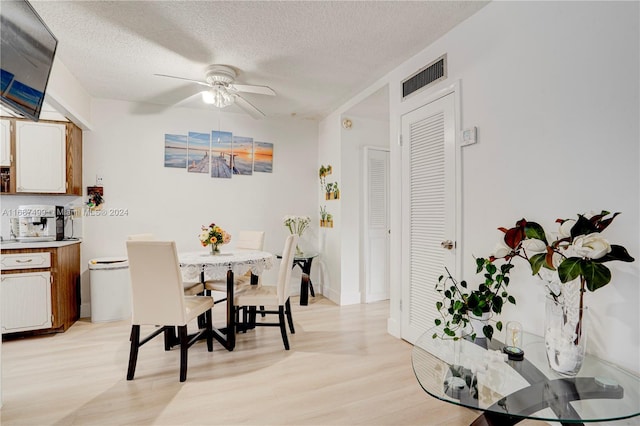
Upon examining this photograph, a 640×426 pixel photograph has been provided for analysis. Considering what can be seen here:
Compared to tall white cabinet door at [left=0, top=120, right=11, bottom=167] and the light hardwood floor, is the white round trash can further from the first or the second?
tall white cabinet door at [left=0, top=120, right=11, bottom=167]

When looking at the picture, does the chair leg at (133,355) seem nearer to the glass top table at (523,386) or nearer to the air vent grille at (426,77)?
the glass top table at (523,386)

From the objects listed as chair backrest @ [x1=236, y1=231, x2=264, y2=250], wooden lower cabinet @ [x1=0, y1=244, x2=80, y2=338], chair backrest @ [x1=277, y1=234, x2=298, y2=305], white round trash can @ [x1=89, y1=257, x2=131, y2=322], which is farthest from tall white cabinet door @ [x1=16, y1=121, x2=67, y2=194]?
chair backrest @ [x1=277, y1=234, x2=298, y2=305]

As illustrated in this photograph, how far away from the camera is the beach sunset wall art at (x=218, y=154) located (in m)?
4.38

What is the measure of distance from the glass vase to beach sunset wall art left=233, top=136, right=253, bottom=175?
4.02 metres

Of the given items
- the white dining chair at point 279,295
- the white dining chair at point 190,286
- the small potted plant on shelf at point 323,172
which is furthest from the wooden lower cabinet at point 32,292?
the small potted plant on shelf at point 323,172

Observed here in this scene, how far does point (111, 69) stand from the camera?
3.23 metres

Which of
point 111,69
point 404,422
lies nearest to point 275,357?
point 404,422

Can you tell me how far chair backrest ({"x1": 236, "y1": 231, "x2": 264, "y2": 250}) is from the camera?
3994 mm

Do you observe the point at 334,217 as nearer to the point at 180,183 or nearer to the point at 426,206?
the point at 426,206

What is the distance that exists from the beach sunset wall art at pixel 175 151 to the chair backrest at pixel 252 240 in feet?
4.33

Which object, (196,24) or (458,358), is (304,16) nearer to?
(196,24)

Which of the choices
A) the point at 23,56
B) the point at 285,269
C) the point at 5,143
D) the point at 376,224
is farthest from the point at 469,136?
the point at 5,143

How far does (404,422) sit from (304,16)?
2783 mm

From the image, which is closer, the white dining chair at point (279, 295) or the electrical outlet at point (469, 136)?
the electrical outlet at point (469, 136)
